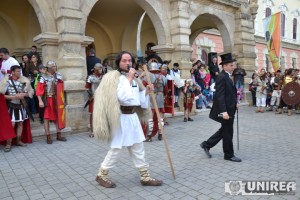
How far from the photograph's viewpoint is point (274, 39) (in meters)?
13.9

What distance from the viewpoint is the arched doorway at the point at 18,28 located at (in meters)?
11.0

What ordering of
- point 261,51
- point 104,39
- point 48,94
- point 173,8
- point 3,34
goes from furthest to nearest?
point 261,51 → point 104,39 → point 3,34 → point 173,8 → point 48,94

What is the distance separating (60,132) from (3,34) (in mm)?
6652

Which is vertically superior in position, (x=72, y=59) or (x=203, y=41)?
(x=203, y=41)

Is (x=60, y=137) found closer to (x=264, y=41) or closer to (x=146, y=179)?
(x=146, y=179)

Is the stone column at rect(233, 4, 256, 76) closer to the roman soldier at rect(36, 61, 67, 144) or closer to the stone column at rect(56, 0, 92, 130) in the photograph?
the stone column at rect(56, 0, 92, 130)

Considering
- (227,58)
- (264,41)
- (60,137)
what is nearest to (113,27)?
(60,137)

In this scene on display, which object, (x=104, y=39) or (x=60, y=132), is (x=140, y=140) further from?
(x=104, y=39)

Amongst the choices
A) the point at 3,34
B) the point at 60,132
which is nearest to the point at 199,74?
the point at 60,132

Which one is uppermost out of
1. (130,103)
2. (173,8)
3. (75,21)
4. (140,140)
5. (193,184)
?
(173,8)

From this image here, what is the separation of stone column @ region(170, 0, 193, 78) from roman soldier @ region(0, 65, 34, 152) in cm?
577

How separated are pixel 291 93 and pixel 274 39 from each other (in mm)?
4309

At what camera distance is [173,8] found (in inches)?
412

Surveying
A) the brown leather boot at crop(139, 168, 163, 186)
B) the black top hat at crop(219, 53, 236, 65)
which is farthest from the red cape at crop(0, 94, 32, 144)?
the black top hat at crop(219, 53, 236, 65)
